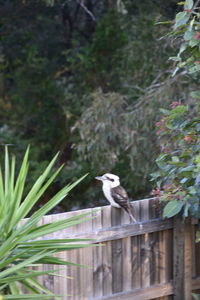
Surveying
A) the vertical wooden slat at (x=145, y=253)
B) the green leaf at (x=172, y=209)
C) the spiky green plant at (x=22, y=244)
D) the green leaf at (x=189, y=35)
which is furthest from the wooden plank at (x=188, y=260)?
the green leaf at (x=189, y=35)

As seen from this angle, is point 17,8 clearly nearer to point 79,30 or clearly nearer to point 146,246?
point 79,30

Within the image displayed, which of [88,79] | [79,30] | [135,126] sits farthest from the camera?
[79,30]

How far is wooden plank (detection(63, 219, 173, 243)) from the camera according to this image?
493 centimetres

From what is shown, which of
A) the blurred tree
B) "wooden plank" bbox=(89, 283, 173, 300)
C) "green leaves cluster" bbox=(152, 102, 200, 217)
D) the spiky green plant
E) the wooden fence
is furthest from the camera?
the blurred tree

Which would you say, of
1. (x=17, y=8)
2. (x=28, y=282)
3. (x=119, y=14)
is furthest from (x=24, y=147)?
(x=28, y=282)

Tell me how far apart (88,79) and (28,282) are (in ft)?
28.9

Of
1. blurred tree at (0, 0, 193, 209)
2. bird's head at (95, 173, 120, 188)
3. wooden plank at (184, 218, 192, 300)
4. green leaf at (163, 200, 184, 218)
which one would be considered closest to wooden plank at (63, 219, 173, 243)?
wooden plank at (184, 218, 192, 300)

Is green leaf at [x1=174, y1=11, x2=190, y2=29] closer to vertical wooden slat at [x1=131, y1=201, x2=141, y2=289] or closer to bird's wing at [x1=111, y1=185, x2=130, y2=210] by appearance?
bird's wing at [x1=111, y1=185, x2=130, y2=210]

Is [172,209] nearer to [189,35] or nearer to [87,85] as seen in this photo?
[189,35]

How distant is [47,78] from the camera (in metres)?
13.7

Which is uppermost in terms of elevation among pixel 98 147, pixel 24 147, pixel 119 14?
pixel 119 14

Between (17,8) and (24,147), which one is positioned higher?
(17,8)

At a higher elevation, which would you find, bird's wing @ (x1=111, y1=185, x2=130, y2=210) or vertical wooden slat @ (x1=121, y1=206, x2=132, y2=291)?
bird's wing @ (x1=111, y1=185, x2=130, y2=210)

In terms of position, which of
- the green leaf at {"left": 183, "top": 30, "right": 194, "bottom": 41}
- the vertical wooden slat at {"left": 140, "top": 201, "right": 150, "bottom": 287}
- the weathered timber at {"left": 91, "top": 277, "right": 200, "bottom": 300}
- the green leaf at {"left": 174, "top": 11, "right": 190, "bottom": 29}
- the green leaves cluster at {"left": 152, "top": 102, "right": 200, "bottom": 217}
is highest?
the green leaf at {"left": 174, "top": 11, "right": 190, "bottom": 29}
